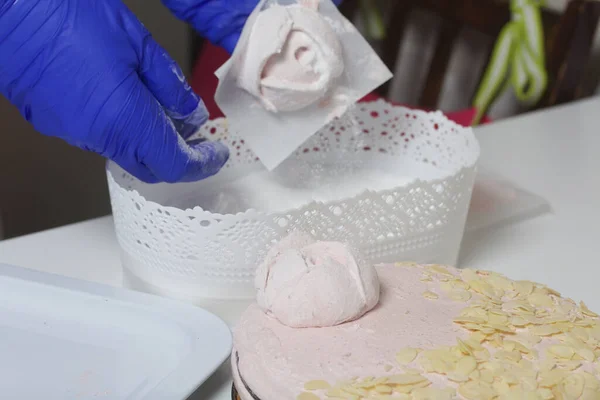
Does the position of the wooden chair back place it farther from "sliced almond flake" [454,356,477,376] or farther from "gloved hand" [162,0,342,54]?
"sliced almond flake" [454,356,477,376]

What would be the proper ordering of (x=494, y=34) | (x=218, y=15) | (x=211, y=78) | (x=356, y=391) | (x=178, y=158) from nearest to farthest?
1. (x=356, y=391)
2. (x=178, y=158)
3. (x=218, y=15)
4. (x=211, y=78)
5. (x=494, y=34)

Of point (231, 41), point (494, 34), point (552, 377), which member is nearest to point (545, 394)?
point (552, 377)

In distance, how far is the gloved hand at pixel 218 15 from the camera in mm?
784

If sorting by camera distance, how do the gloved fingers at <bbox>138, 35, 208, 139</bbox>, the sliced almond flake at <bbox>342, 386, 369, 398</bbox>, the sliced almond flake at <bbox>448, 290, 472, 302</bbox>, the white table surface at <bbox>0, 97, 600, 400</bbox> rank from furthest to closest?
the white table surface at <bbox>0, 97, 600, 400</bbox> → the gloved fingers at <bbox>138, 35, 208, 139</bbox> → the sliced almond flake at <bbox>448, 290, 472, 302</bbox> → the sliced almond flake at <bbox>342, 386, 369, 398</bbox>

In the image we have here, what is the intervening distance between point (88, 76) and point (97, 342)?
0.23 metres

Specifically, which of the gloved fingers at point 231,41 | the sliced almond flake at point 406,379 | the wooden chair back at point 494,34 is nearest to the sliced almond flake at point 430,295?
the sliced almond flake at point 406,379

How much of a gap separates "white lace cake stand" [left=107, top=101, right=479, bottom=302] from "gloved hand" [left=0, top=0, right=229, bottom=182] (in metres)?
0.05

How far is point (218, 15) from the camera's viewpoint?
0.79m

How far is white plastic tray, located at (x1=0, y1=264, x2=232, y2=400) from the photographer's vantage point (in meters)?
0.56

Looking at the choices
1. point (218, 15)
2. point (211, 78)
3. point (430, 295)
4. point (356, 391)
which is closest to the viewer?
point (356, 391)

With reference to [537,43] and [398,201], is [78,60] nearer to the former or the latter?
[398,201]

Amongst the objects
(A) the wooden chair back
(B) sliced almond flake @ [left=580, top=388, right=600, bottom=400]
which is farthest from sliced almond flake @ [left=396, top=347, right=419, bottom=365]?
(A) the wooden chair back

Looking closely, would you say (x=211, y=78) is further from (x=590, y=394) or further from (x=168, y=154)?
(x=590, y=394)

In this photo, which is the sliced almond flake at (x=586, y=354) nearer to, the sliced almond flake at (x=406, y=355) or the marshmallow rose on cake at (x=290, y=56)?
the sliced almond flake at (x=406, y=355)
